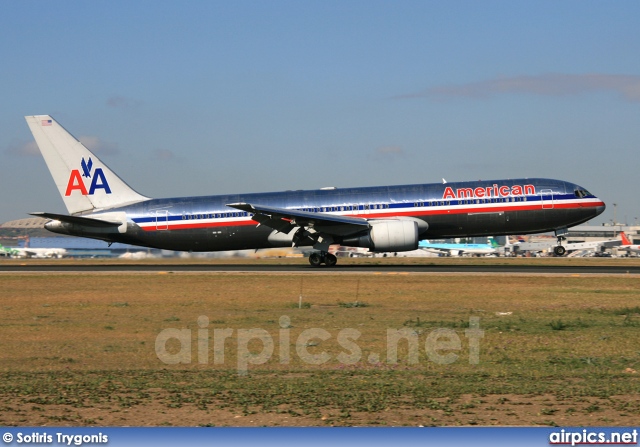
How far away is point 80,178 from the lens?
162 feet

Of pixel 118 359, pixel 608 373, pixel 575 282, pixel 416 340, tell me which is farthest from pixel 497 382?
pixel 575 282

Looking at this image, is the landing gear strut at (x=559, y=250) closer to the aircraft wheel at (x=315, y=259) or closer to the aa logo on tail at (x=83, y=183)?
the aircraft wheel at (x=315, y=259)

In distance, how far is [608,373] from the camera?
14.9m

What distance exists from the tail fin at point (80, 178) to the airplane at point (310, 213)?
0.06 m

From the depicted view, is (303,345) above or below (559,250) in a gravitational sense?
below

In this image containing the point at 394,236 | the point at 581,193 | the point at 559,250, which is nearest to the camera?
the point at 394,236

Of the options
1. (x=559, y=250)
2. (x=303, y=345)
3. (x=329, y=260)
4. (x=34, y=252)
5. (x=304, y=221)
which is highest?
(x=34, y=252)

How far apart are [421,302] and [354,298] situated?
8.89 feet

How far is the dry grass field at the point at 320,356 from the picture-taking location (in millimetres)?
11656

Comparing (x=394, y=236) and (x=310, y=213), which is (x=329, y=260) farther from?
(x=394, y=236)

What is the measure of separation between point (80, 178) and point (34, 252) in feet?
197

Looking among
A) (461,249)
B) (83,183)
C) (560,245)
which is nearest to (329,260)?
(560,245)

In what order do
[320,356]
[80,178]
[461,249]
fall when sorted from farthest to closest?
1. [461,249]
2. [80,178]
3. [320,356]

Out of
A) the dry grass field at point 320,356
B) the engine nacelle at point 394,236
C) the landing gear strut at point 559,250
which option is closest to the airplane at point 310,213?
the engine nacelle at point 394,236
